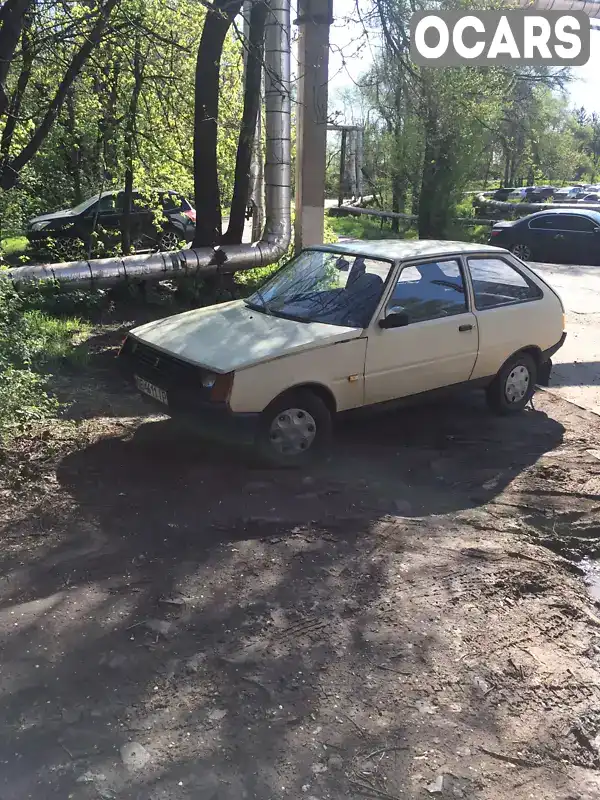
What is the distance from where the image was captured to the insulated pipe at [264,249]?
392 inches

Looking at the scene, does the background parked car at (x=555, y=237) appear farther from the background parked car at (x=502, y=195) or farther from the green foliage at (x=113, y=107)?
the background parked car at (x=502, y=195)

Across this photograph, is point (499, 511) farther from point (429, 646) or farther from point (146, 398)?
point (146, 398)

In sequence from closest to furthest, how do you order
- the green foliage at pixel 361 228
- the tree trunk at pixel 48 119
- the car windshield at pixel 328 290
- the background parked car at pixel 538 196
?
the car windshield at pixel 328 290 < the tree trunk at pixel 48 119 < the green foliage at pixel 361 228 < the background parked car at pixel 538 196

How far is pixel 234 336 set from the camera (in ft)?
18.0

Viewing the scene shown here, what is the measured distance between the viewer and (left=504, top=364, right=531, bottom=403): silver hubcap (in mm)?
6922

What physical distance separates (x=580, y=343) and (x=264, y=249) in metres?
5.04

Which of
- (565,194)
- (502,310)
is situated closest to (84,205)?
(502,310)

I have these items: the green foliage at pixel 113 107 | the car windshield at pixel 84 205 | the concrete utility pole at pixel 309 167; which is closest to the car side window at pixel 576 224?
the concrete utility pole at pixel 309 167

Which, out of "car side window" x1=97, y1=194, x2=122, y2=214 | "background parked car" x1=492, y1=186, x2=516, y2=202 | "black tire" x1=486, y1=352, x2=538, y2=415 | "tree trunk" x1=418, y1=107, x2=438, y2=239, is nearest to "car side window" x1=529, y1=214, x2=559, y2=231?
"tree trunk" x1=418, y1=107, x2=438, y2=239

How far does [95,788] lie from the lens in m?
2.48

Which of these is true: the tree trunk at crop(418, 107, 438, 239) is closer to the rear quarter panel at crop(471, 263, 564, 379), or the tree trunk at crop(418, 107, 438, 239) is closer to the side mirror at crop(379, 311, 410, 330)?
the rear quarter panel at crop(471, 263, 564, 379)

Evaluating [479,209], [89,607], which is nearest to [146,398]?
[89,607]

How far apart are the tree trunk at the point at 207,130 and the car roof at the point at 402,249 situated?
4981mm

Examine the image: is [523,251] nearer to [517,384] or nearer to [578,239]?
[578,239]
